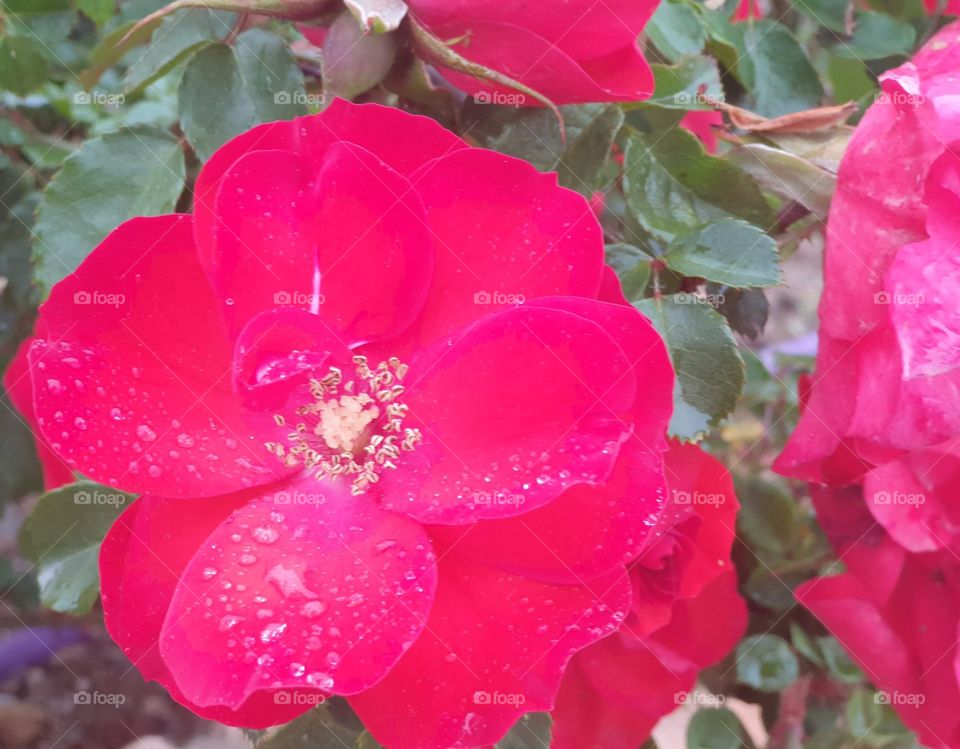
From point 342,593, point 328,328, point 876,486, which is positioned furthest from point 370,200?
point 876,486

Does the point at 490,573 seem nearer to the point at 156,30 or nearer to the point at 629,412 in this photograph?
the point at 629,412

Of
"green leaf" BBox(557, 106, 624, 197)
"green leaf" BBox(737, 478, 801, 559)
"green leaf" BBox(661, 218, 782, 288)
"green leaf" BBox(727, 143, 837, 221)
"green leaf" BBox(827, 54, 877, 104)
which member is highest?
"green leaf" BBox(557, 106, 624, 197)

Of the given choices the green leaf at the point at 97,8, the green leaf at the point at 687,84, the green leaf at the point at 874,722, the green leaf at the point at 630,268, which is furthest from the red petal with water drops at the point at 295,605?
the green leaf at the point at 874,722

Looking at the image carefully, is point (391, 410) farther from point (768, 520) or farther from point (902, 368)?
point (768, 520)

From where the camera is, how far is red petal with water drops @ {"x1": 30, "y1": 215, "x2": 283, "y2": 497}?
427mm

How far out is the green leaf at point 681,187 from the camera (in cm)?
58

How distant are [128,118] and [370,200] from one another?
16.8 inches

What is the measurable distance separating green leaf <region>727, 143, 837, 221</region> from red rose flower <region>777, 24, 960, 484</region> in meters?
0.03

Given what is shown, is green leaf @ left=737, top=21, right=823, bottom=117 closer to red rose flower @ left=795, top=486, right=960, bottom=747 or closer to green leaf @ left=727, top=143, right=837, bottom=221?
green leaf @ left=727, top=143, right=837, bottom=221

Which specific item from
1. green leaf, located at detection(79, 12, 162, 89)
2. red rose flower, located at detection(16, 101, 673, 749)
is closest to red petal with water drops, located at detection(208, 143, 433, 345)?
red rose flower, located at detection(16, 101, 673, 749)

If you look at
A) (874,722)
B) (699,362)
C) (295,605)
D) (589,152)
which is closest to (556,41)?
(589,152)

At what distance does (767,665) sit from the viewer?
765 millimetres

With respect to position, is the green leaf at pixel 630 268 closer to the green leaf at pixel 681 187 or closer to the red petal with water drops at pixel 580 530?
the green leaf at pixel 681 187

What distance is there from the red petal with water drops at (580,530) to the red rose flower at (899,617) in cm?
30
